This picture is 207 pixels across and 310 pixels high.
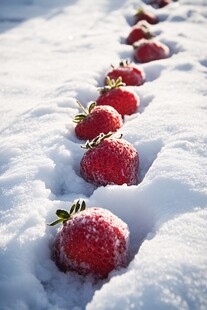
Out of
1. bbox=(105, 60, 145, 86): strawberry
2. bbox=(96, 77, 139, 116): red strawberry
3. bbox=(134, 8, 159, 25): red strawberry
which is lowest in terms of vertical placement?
bbox=(134, 8, 159, 25): red strawberry

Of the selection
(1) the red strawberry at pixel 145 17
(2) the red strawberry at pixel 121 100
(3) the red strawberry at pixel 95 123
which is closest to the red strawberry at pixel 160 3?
(1) the red strawberry at pixel 145 17

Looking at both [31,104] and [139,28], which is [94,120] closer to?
[31,104]

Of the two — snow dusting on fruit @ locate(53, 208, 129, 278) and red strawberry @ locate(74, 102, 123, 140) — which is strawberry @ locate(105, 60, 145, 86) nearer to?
red strawberry @ locate(74, 102, 123, 140)

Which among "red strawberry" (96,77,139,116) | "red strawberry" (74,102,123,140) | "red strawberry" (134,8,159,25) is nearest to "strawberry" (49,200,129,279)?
"red strawberry" (74,102,123,140)

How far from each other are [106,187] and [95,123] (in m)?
0.50

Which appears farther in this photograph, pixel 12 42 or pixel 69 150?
pixel 12 42

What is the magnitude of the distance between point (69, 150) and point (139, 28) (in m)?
2.33

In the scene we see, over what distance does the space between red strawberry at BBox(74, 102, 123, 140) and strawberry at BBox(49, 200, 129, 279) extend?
70 centimetres

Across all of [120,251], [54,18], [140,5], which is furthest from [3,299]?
[140,5]

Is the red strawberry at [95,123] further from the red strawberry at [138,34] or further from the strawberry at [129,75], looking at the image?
the red strawberry at [138,34]

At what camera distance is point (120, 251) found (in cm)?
103

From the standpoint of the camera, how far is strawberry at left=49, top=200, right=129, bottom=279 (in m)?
1.02

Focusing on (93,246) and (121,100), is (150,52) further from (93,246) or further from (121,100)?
(93,246)

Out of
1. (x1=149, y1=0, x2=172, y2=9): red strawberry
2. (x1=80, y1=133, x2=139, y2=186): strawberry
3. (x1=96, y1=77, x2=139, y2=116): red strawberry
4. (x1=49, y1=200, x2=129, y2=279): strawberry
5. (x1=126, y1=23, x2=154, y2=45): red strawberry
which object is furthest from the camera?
(x1=149, y1=0, x2=172, y2=9): red strawberry
